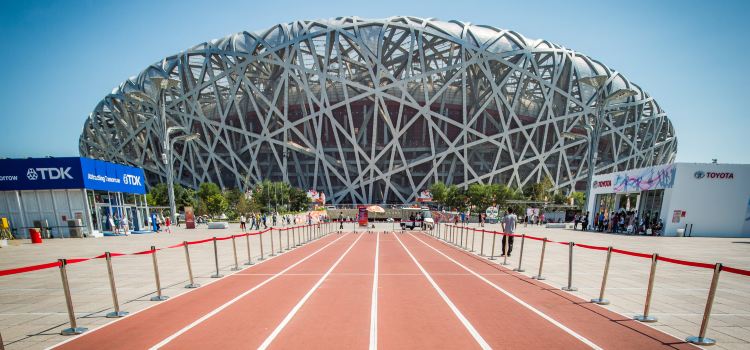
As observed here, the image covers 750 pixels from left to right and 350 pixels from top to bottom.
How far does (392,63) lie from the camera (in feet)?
178

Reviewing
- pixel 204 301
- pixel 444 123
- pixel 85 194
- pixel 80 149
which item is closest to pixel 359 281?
pixel 204 301

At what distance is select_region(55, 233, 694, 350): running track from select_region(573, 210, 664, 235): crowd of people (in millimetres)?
21349

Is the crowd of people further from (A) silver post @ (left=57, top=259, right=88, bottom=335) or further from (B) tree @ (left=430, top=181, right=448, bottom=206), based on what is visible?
(A) silver post @ (left=57, top=259, right=88, bottom=335)

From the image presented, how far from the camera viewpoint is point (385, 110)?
5441cm

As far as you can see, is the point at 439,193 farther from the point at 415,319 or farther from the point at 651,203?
the point at 415,319

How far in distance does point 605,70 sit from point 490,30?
60.2 feet

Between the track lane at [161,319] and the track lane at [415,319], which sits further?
the track lane at [161,319]

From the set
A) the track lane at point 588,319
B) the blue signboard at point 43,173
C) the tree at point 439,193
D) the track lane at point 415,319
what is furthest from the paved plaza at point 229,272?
the tree at point 439,193

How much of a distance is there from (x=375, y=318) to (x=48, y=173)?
2657 cm

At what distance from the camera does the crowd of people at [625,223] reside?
988 inches

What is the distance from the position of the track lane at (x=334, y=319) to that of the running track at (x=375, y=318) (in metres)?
0.01

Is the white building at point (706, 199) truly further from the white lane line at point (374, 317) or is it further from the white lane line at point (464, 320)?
the white lane line at point (374, 317)

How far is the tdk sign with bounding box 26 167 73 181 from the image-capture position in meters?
23.3

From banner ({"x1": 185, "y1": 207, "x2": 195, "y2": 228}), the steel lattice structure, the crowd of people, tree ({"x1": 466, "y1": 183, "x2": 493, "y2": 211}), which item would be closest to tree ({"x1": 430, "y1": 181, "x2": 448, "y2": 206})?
tree ({"x1": 466, "y1": 183, "x2": 493, "y2": 211})
